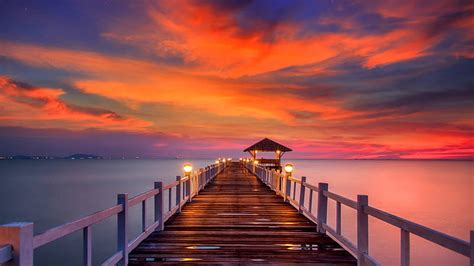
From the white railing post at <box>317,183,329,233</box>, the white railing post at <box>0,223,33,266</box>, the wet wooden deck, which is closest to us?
the white railing post at <box>0,223,33,266</box>

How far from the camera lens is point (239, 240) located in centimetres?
832

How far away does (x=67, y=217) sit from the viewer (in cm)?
3934

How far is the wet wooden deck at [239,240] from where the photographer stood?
22.7 feet

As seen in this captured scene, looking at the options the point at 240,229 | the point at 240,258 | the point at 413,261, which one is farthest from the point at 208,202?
the point at 413,261

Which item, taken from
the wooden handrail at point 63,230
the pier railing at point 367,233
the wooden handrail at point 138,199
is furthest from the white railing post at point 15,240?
the pier railing at point 367,233

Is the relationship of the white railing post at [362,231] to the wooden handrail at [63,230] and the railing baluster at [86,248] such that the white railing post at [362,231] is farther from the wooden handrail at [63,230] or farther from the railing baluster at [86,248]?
the railing baluster at [86,248]

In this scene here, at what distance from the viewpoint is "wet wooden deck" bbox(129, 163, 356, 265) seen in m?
6.91

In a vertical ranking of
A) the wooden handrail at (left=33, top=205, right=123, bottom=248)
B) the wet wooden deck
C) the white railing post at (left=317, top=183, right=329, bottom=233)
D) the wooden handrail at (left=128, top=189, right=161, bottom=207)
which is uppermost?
the wooden handrail at (left=33, top=205, right=123, bottom=248)

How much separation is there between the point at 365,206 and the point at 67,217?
127 feet

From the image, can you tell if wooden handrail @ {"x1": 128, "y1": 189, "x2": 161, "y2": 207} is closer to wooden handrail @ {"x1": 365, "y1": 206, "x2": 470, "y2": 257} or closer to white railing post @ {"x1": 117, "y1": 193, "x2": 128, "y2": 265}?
white railing post @ {"x1": 117, "y1": 193, "x2": 128, "y2": 265}

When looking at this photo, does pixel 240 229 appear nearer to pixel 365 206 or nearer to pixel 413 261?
pixel 365 206

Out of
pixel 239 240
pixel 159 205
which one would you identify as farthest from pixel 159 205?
pixel 239 240

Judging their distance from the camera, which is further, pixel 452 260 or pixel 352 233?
pixel 352 233

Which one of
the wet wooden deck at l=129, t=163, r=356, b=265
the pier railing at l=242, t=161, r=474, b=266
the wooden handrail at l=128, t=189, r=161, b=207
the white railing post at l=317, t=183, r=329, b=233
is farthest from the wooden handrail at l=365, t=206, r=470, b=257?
the wooden handrail at l=128, t=189, r=161, b=207
